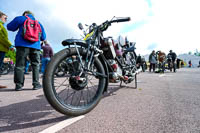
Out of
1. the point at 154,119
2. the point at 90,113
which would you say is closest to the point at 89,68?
the point at 90,113

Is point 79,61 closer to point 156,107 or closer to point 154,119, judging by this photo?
point 154,119

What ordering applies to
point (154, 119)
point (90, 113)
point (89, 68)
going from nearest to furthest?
1. point (154, 119)
2. point (90, 113)
3. point (89, 68)

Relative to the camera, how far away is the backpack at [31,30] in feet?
9.09

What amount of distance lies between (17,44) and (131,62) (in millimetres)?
2662

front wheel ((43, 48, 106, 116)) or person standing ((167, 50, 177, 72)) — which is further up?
person standing ((167, 50, 177, 72))

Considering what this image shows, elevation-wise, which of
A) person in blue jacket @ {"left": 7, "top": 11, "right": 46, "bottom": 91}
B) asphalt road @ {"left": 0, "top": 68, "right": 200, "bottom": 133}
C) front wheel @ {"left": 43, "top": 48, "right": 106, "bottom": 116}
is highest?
person in blue jacket @ {"left": 7, "top": 11, "right": 46, "bottom": 91}

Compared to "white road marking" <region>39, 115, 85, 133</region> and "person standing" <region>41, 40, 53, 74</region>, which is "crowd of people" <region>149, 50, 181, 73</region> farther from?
"white road marking" <region>39, 115, 85, 133</region>

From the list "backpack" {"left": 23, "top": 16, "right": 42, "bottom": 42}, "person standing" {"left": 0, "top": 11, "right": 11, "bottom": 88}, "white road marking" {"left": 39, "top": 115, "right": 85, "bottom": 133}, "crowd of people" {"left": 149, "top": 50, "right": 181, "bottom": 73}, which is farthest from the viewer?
"crowd of people" {"left": 149, "top": 50, "right": 181, "bottom": 73}

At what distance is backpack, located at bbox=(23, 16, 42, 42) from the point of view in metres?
2.77

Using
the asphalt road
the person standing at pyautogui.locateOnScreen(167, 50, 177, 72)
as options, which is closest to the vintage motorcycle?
the asphalt road

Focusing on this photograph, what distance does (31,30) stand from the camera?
283 cm

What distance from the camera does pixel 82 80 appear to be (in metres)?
1.59

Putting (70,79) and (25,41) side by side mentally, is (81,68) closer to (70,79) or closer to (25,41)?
(70,79)

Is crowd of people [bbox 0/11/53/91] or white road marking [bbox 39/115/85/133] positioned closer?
white road marking [bbox 39/115/85/133]
